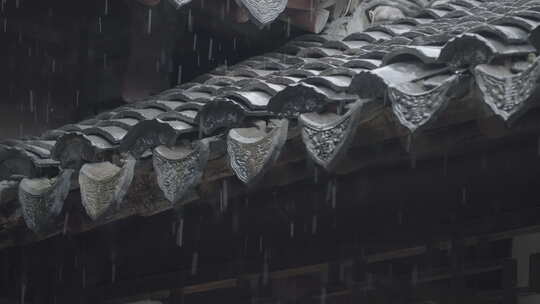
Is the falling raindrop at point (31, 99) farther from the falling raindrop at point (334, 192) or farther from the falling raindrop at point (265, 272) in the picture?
the falling raindrop at point (334, 192)

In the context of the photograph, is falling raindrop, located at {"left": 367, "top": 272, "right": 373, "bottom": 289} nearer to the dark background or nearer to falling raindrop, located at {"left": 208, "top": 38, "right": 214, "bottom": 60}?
the dark background

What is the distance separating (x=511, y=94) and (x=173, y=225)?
2.72m

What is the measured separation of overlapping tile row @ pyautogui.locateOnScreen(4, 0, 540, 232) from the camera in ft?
12.0

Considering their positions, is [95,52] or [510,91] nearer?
[510,91]

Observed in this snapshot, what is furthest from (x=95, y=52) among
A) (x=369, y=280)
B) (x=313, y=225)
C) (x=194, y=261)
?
(x=369, y=280)

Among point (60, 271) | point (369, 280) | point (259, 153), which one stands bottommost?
point (60, 271)

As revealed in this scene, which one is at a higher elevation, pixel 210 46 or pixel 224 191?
pixel 210 46

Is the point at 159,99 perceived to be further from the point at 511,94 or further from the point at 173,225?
the point at 511,94

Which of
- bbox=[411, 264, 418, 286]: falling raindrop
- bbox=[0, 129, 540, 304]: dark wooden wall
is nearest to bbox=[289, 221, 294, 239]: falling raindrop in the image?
bbox=[0, 129, 540, 304]: dark wooden wall

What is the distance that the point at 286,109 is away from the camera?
4.08m

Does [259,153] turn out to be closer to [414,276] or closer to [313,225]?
[313,225]

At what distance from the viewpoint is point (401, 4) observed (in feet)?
21.4

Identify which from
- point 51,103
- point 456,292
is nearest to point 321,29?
point 51,103

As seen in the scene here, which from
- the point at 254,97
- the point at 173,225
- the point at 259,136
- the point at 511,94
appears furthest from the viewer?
the point at 173,225
